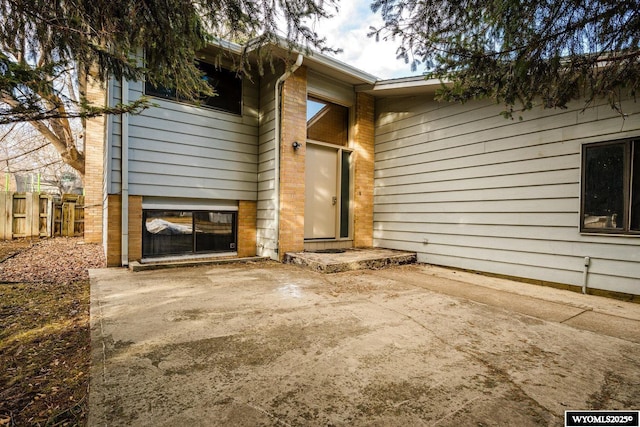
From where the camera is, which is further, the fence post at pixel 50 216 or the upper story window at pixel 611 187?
the fence post at pixel 50 216

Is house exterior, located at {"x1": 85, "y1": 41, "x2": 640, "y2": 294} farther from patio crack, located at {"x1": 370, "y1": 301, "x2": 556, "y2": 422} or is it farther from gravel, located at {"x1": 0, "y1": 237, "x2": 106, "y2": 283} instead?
patio crack, located at {"x1": 370, "y1": 301, "x2": 556, "y2": 422}

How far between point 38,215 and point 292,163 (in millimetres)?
8368

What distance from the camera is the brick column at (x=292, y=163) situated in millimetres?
5660

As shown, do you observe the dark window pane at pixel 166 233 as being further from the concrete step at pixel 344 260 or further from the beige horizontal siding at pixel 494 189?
the beige horizontal siding at pixel 494 189

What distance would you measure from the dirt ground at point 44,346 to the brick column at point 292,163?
3.17 meters

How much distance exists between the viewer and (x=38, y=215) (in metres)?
8.66

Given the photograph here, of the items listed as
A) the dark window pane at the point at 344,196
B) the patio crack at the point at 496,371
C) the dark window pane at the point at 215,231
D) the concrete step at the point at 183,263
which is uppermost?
the dark window pane at the point at 344,196

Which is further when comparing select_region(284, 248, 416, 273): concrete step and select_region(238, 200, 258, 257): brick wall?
select_region(238, 200, 258, 257): brick wall

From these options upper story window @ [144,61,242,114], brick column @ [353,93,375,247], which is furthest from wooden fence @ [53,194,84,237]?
brick column @ [353,93,375,247]

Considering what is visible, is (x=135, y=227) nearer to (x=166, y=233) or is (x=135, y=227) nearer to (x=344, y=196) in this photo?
(x=166, y=233)

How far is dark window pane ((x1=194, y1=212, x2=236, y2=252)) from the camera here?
5.84 metres

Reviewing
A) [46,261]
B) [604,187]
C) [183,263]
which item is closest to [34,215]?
[46,261]

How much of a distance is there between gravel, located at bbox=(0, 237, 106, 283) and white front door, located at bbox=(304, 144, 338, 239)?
3919 mm

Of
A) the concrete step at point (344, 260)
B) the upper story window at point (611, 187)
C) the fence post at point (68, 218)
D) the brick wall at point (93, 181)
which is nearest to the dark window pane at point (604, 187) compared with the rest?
the upper story window at point (611, 187)
